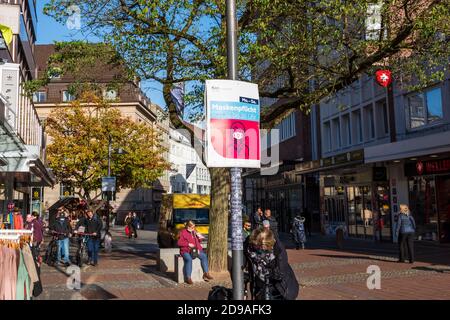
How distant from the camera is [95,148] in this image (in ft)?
134

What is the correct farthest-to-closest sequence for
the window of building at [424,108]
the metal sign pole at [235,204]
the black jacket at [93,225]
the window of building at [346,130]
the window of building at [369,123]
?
1. the window of building at [346,130]
2. the window of building at [369,123]
3. the window of building at [424,108]
4. the black jacket at [93,225]
5. the metal sign pole at [235,204]

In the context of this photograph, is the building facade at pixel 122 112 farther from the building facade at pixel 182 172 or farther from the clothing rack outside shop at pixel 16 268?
the clothing rack outside shop at pixel 16 268

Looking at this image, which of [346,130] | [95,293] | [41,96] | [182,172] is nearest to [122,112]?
[41,96]

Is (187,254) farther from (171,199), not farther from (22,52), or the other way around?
(22,52)

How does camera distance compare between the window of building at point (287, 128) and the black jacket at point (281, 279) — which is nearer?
the black jacket at point (281, 279)

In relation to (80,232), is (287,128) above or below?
above

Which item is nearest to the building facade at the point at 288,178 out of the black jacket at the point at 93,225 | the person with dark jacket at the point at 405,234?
the person with dark jacket at the point at 405,234

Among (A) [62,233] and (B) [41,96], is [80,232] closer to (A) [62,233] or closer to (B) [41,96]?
(A) [62,233]

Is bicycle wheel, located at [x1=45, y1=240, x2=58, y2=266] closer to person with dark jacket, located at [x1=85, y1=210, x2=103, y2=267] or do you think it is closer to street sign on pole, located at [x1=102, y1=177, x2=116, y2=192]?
person with dark jacket, located at [x1=85, y1=210, x2=103, y2=267]

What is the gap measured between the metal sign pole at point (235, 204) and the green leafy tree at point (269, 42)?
539 centimetres

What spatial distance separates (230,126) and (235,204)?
3.18 ft

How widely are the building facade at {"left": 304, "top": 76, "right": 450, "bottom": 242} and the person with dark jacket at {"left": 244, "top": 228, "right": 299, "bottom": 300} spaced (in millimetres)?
10716

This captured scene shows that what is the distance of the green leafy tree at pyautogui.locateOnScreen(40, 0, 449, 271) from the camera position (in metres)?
12.9

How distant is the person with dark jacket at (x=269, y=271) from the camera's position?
6984 mm
